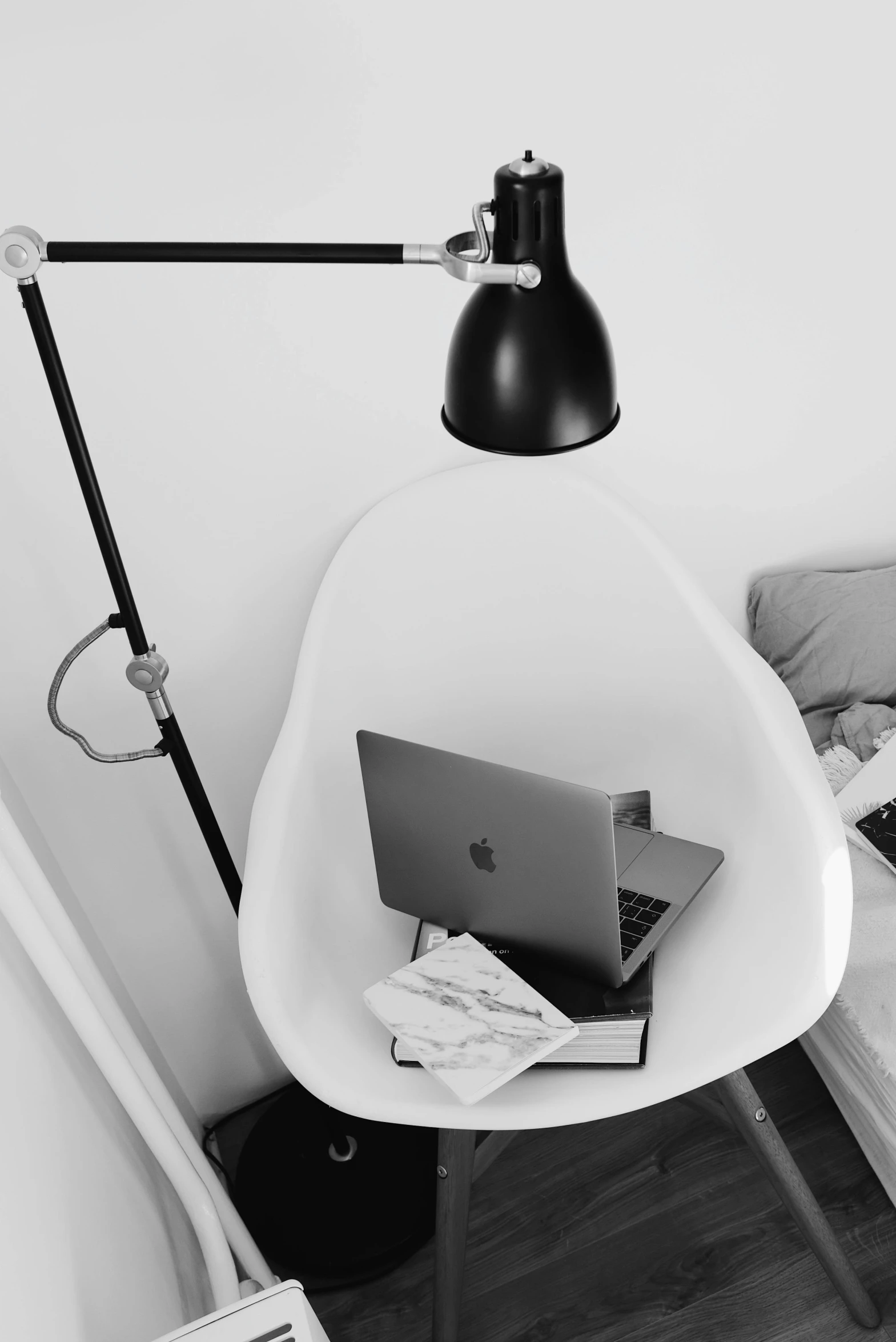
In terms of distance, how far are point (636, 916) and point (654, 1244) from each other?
0.55 metres

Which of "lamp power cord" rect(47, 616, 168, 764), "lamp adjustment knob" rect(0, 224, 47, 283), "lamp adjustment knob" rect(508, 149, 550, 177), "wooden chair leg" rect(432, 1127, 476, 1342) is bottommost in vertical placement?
"wooden chair leg" rect(432, 1127, 476, 1342)

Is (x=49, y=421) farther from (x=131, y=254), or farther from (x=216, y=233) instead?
(x=131, y=254)

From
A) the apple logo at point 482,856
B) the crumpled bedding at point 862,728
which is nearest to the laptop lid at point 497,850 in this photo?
the apple logo at point 482,856

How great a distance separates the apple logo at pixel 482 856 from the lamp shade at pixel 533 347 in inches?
17.8

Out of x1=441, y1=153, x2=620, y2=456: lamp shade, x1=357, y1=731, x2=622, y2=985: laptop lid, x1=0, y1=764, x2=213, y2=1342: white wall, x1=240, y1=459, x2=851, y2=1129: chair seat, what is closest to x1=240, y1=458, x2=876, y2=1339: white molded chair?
x1=240, y1=459, x2=851, y2=1129: chair seat

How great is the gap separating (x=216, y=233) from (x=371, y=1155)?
1253 millimetres

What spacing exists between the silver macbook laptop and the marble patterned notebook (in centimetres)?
6

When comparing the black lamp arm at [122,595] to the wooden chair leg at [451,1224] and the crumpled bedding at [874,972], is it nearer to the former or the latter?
the wooden chair leg at [451,1224]

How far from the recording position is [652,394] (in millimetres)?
1473

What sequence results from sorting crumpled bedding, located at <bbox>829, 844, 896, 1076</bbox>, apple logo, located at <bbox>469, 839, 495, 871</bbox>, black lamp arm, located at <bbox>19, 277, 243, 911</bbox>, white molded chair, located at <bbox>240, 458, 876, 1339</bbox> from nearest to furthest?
black lamp arm, located at <bbox>19, 277, 243, 911</bbox> → white molded chair, located at <bbox>240, 458, 876, 1339</bbox> → apple logo, located at <bbox>469, 839, 495, 871</bbox> → crumpled bedding, located at <bbox>829, 844, 896, 1076</bbox>

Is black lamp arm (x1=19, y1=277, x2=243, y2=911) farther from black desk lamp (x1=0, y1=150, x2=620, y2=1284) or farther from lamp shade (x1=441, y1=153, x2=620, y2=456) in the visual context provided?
lamp shade (x1=441, y1=153, x2=620, y2=456)

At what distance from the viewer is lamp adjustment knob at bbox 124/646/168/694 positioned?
1.09 m

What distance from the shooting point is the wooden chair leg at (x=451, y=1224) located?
1137mm

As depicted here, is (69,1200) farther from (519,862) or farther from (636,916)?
(636,916)
